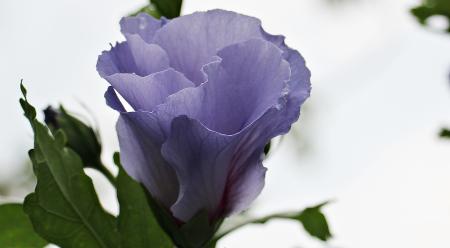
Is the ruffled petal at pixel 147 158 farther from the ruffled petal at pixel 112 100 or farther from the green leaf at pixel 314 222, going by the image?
the green leaf at pixel 314 222

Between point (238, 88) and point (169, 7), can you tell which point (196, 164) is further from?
point (169, 7)

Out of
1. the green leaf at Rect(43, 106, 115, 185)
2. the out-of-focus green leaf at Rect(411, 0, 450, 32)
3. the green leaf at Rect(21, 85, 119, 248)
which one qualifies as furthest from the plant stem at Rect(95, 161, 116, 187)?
the out-of-focus green leaf at Rect(411, 0, 450, 32)

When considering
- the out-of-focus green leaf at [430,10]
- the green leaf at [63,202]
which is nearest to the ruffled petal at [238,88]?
the green leaf at [63,202]

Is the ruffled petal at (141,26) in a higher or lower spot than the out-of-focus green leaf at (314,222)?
higher

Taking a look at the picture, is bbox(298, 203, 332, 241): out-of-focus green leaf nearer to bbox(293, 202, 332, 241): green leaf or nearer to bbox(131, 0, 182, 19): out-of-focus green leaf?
bbox(293, 202, 332, 241): green leaf

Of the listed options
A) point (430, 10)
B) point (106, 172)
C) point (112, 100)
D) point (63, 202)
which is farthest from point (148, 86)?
point (430, 10)

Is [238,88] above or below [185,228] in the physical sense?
above

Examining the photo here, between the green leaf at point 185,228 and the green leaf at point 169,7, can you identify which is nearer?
the green leaf at point 185,228

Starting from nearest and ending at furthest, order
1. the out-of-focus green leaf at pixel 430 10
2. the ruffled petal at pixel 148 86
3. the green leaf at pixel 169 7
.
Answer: the ruffled petal at pixel 148 86 → the green leaf at pixel 169 7 → the out-of-focus green leaf at pixel 430 10
